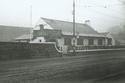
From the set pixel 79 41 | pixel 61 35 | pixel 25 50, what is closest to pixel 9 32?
pixel 61 35

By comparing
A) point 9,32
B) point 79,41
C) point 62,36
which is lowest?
point 79,41

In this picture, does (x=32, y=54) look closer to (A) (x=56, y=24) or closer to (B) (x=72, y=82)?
(A) (x=56, y=24)

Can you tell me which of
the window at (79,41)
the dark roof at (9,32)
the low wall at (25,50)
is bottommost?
the low wall at (25,50)

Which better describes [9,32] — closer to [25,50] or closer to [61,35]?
[61,35]

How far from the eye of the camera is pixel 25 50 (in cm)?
1327

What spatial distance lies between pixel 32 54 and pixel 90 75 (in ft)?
25.8

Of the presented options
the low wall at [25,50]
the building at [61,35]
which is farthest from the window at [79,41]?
the low wall at [25,50]

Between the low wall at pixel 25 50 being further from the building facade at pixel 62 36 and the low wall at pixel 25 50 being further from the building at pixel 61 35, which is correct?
the building at pixel 61 35

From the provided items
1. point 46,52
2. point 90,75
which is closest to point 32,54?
point 46,52

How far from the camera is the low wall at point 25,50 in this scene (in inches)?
484

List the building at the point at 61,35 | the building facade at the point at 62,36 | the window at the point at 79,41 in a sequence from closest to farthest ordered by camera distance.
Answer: the building facade at the point at 62,36, the building at the point at 61,35, the window at the point at 79,41

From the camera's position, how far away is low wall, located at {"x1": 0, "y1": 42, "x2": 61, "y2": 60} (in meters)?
12.3

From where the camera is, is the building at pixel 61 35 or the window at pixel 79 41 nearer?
the building at pixel 61 35

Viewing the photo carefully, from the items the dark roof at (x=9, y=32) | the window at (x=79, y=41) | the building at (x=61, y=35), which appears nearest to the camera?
the building at (x=61, y=35)
